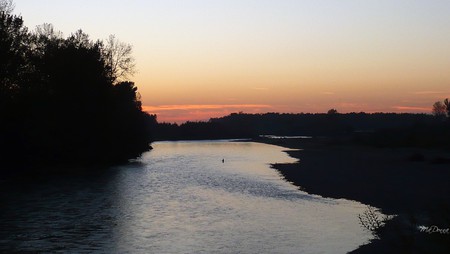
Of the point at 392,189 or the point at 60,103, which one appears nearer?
the point at 392,189

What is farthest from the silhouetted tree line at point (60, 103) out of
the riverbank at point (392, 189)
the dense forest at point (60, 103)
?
the riverbank at point (392, 189)

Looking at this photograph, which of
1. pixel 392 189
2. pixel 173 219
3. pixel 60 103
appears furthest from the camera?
pixel 60 103

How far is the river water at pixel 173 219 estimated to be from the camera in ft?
76.1

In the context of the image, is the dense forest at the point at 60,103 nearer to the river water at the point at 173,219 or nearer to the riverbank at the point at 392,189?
the river water at the point at 173,219

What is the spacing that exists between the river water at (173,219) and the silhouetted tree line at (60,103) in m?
7.24

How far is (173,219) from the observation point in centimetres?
3044

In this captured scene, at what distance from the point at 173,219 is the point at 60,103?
4684 centimetres

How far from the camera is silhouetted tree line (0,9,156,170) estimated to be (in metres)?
52.9

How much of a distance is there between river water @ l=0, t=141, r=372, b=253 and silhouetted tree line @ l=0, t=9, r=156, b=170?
7238 mm

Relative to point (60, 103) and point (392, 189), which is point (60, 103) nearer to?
point (60, 103)

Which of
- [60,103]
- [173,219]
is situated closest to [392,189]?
[173,219]

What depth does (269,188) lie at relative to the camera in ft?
156

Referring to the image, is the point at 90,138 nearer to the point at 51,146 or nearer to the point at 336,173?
the point at 51,146

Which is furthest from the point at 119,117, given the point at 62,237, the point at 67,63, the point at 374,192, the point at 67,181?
the point at 62,237
